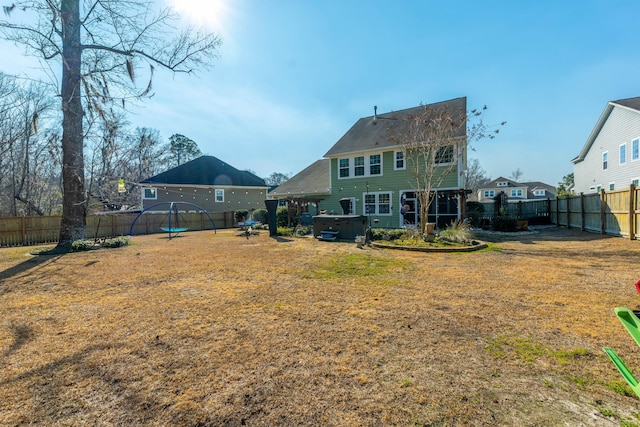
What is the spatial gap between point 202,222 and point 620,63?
25371mm

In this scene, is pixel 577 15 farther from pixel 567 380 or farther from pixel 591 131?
pixel 591 131

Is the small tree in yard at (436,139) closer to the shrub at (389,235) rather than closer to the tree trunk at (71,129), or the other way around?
the shrub at (389,235)

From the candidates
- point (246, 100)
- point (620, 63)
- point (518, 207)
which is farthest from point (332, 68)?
point (518, 207)

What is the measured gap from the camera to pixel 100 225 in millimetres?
16641

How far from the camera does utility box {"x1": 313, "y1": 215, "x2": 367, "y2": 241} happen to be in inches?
480

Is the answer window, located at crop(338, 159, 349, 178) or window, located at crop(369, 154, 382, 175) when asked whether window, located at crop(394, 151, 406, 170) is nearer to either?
window, located at crop(369, 154, 382, 175)

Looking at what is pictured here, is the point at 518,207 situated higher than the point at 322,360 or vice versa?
the point at 518,207

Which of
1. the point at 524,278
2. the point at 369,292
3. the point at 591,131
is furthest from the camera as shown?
the point at 591,131

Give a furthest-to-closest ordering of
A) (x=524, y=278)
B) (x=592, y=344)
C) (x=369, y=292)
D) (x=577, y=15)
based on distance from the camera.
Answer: (x=577, y=15) → (x=524, y=278) → (x=369, y=292) → (x=592, y=344)

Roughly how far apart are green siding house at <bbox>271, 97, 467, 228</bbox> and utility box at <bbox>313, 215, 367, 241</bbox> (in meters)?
3.31

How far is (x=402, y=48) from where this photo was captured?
11945mm

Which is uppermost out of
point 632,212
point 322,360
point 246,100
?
point 246,100

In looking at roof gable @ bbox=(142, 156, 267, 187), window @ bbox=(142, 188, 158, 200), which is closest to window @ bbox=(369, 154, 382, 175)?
roof gable @ bbox=(142, 156, 267, 187)

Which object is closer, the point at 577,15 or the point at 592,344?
the point at 592,344
